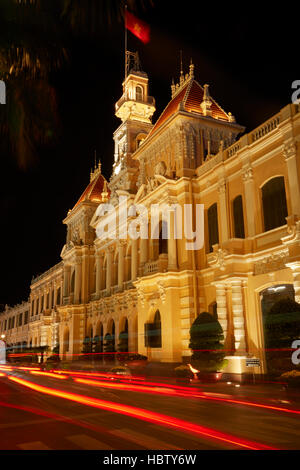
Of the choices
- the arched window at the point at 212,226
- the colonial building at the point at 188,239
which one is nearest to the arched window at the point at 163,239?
the colonial building at the point at 188,239

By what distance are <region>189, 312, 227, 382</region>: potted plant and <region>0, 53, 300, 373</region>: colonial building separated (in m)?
1.20

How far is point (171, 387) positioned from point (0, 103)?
14170 mm

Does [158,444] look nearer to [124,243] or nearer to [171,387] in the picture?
[171,387]

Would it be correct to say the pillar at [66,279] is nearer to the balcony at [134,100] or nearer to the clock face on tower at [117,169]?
the clock face on tower at [117,169]

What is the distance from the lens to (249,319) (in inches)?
867

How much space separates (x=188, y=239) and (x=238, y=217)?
164 inches

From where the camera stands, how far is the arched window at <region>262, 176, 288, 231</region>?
21.2m

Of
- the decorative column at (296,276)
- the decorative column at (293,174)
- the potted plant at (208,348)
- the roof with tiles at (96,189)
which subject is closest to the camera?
the decorative column at (296,276)

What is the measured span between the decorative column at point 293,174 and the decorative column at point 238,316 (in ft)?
16.9

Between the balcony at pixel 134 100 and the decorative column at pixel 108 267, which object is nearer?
the decorative column at pixel 108 267

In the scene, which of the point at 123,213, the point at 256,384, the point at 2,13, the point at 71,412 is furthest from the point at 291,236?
the point at 123,213

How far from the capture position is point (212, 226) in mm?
27125

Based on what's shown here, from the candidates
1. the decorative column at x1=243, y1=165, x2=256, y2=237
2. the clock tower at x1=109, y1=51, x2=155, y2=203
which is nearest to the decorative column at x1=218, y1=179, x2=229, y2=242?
the decorative column at x1=243, y1=165, x2=256, y2=237

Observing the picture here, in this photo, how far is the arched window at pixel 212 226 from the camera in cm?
2661
